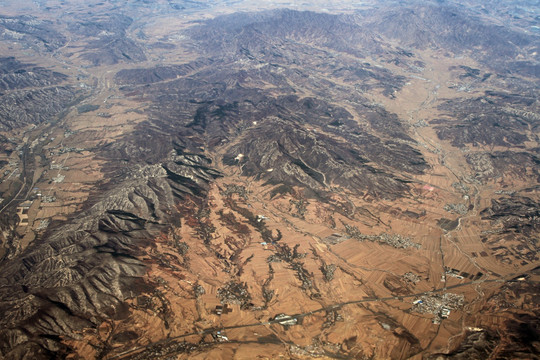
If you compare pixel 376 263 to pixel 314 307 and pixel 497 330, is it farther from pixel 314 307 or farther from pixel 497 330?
pixel 497 330

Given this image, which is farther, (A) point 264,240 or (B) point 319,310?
(A) point 264,240

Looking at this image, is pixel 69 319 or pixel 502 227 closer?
pixel 69 319

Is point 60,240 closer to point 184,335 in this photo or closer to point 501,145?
point 184,335

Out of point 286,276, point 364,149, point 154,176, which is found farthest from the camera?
point 364,149

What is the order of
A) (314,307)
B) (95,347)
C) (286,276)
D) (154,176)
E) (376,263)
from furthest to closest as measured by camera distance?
1. (154,176)
2. (376,263)
3. (286,276)
4. (314,307)
5. (95,347)

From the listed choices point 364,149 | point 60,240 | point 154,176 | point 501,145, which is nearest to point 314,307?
point 60,240

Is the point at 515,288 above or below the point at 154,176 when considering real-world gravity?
below

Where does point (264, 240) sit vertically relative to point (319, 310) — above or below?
above

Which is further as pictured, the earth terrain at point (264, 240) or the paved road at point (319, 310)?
the earth terrain at point (264, 240)

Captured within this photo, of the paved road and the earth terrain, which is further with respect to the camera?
the earth terrain

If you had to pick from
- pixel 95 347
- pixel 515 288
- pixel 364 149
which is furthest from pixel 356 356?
pixel 364 149
